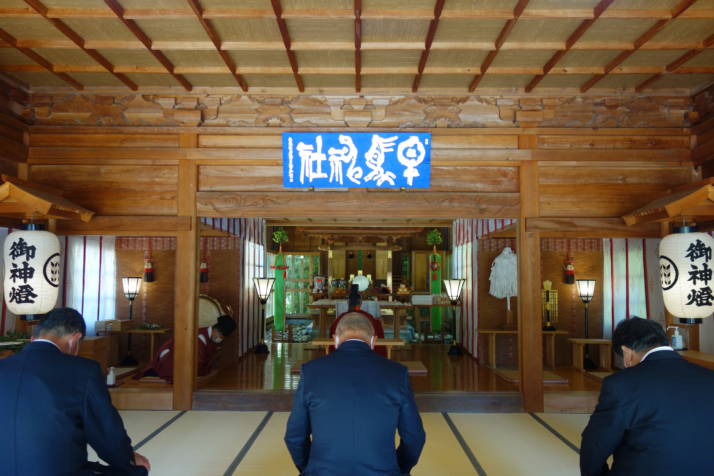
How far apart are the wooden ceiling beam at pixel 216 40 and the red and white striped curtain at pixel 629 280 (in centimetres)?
574

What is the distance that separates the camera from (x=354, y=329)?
228cm

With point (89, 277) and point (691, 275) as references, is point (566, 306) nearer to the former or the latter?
point (691, 275)

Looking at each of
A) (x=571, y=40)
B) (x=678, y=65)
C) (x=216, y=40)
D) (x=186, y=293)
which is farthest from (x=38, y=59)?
(x=678, y=65)

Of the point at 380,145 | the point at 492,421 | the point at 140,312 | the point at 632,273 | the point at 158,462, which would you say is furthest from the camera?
the point at 140,312

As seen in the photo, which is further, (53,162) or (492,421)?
(53,162)

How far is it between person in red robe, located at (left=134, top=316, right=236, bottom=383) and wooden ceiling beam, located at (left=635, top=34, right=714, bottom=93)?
575cm

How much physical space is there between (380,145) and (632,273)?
4.61 m

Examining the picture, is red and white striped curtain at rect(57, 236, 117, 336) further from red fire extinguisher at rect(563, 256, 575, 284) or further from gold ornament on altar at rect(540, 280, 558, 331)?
red fire extinguisher at rect(563, 256, 575, 284)

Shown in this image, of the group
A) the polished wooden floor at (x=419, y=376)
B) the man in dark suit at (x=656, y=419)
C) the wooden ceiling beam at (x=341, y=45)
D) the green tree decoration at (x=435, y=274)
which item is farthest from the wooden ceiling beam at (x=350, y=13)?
the green tree decoration at (x=435, y=274)

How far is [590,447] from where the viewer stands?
2131mm

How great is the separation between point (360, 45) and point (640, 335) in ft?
11.3

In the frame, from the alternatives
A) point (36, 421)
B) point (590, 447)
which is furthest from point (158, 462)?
point (590, 447)

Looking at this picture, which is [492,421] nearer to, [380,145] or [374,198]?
[374,198]

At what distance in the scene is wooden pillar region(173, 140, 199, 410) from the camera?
17.5ft
